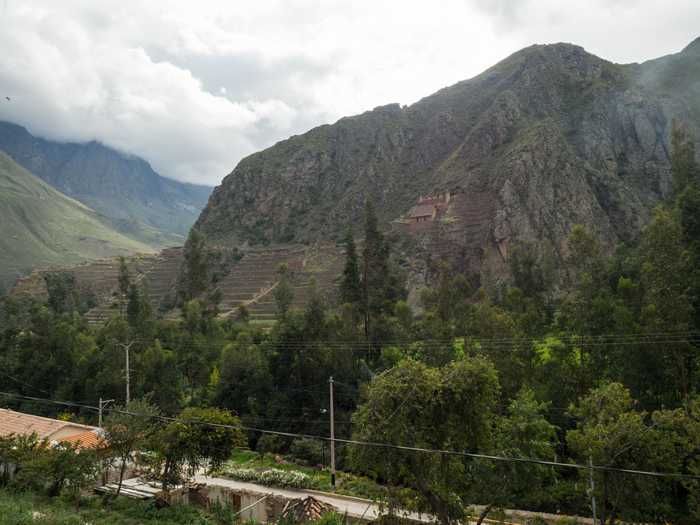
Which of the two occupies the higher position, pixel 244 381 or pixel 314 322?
pixel 314 322

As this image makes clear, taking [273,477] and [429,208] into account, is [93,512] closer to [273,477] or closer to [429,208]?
[273,477]

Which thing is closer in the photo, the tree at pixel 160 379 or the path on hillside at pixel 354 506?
the path on hillside at pixel 354 506

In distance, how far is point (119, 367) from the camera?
39.8m

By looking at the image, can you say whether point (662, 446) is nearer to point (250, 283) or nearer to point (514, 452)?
point (514, 452)

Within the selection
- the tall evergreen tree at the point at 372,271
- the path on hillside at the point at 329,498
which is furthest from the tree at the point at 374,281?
the path on hillside at the point at 329,498

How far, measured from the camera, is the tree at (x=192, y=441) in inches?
810

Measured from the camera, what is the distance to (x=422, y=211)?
8688 centimetres

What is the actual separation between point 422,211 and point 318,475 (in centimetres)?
6409

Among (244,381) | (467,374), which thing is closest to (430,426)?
(467,374)

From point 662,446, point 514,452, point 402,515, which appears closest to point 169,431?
point 402,515

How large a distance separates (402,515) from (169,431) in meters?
9.56

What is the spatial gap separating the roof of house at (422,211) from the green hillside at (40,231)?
76.2m

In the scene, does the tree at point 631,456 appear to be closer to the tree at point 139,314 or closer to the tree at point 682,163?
the tree at point 682,163

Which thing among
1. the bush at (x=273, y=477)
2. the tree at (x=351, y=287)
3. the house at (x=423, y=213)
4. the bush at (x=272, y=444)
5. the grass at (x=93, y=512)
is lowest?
the bush at (x=272, y=444)
